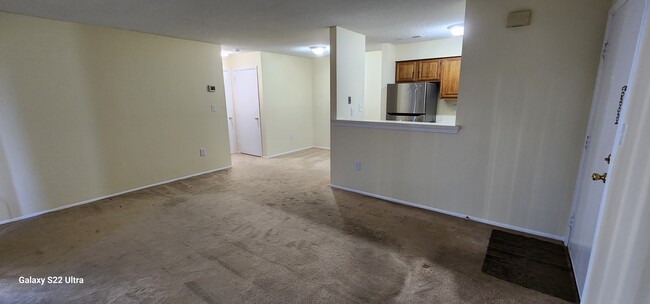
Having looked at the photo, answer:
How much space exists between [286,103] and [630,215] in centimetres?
598

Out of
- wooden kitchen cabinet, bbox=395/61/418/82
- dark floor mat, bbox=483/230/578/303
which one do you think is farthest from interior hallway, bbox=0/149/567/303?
wooden kitchen cabinet, bbox=395/61/418/82

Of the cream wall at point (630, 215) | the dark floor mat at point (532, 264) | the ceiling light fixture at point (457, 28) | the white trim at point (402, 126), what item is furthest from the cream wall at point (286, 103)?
the cream wall at point (630, 215)

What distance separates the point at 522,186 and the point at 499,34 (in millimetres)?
1477

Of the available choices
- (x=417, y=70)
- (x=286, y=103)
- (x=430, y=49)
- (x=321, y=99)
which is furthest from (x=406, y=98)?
(x=286, y=103)

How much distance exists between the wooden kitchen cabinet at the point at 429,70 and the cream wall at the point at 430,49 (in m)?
0.13

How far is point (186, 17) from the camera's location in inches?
123

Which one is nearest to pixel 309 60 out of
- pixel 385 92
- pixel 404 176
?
pixel 385 92

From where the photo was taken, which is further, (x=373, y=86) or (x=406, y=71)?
(x=373, y=86)

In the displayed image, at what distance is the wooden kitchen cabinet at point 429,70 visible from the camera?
4.86 metres

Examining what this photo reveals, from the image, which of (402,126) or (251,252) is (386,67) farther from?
(251,252)

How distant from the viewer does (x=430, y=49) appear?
→ 496 centimetres

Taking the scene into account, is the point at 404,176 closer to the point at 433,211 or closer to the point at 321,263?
the point at 433,211

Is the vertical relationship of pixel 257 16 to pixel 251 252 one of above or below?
above

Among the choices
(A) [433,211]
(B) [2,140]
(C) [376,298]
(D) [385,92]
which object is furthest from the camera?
(D) [385,92]
